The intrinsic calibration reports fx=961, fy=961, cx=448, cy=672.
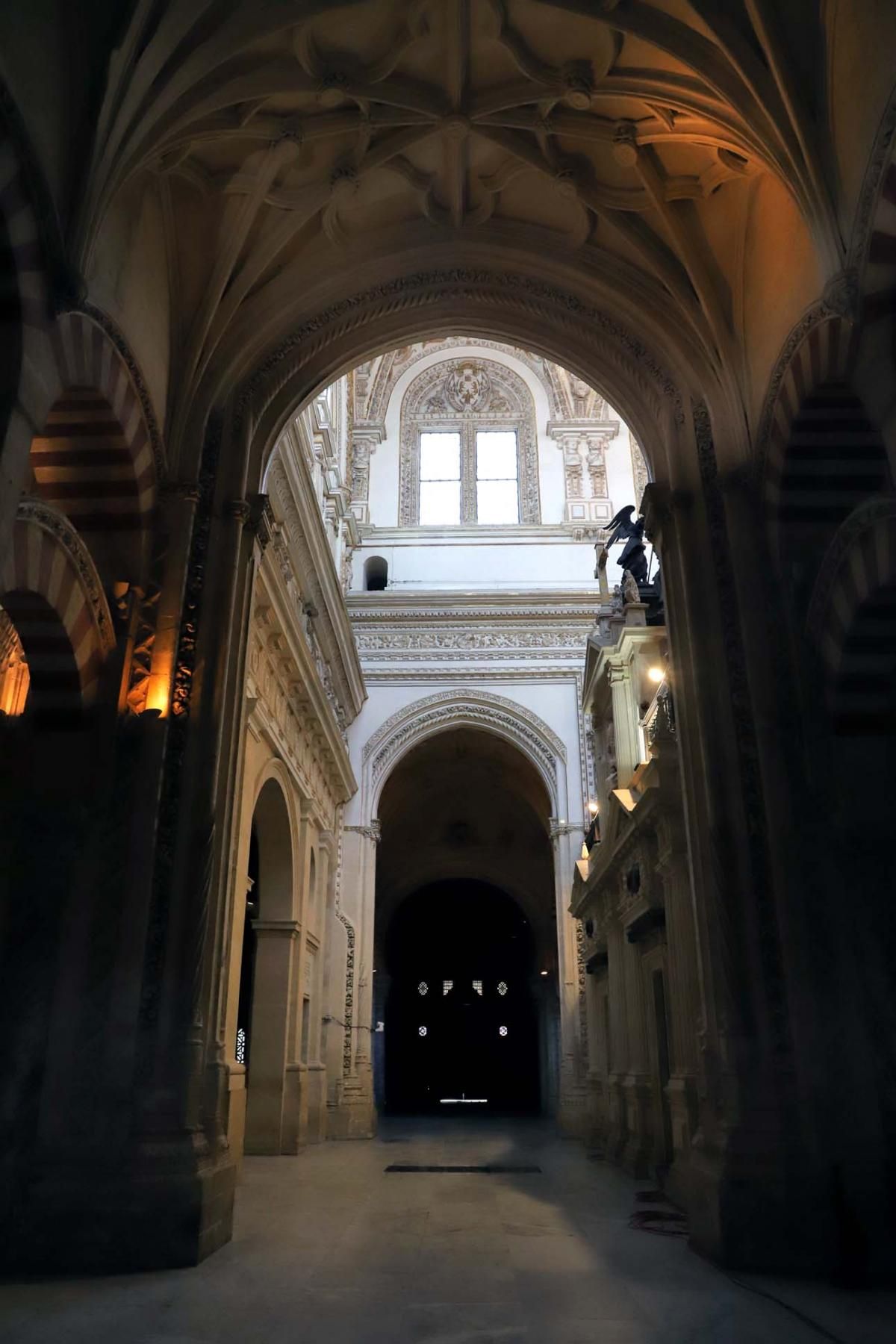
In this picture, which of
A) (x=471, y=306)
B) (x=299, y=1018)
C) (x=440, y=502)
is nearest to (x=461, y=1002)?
(x=440, y=502)

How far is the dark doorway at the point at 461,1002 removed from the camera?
26594 mm

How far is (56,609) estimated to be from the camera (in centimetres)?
562

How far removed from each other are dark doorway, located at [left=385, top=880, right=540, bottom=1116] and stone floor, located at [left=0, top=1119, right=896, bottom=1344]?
1997cm

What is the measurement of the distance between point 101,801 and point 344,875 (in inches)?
465

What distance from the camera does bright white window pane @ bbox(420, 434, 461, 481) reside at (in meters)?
20.4

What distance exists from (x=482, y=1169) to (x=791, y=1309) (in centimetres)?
664

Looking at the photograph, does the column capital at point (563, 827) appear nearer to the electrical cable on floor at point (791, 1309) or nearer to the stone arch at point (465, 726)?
the stone arch at point (465, 726)

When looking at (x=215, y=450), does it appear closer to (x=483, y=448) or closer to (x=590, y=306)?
(x=590, y=306)

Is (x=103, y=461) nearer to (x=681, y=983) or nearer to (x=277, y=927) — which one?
(x=681, y=983)

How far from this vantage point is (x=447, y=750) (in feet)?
68.2

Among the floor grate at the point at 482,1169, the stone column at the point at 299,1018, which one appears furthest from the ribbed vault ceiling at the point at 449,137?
the floor grate at the point at 482,1169

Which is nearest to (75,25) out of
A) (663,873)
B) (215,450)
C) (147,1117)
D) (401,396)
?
(215,450)

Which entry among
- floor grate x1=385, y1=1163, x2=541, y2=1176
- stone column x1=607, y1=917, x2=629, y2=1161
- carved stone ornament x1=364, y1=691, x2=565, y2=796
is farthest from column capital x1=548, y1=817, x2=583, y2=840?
floor grate x1=385, y1=1163, x2=541, y2=1176

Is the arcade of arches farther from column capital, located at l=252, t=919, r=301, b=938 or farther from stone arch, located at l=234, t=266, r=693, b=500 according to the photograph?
column capital, located at l=252, t=919, r=301, b=938
